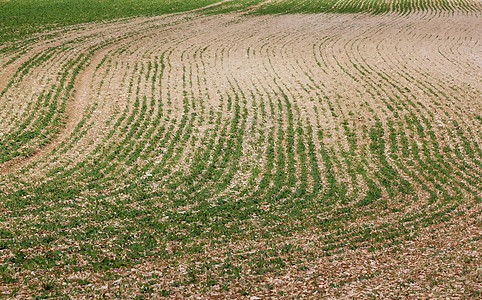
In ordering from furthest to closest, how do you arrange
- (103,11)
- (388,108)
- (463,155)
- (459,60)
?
(103,11) → (459,60) → (388,108) → (463,155)

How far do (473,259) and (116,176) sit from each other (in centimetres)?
1265

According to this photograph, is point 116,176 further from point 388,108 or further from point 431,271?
point 388,108

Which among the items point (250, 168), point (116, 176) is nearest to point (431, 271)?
point (250, 168)

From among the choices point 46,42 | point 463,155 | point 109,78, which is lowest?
point 463,155

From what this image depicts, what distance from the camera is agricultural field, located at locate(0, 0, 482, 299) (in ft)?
41.4

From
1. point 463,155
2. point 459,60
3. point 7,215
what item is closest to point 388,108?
point 463,155

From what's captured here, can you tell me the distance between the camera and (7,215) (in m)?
15.0

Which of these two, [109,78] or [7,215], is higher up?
[109,78]

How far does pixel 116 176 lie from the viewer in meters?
18.1

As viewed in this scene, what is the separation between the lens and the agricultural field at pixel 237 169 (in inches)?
496

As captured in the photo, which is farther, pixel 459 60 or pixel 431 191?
pixel 459 60

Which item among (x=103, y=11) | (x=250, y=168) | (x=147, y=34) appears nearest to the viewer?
(x=250, y=168)

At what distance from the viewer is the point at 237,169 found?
19141mm

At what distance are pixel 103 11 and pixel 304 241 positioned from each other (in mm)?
48204
